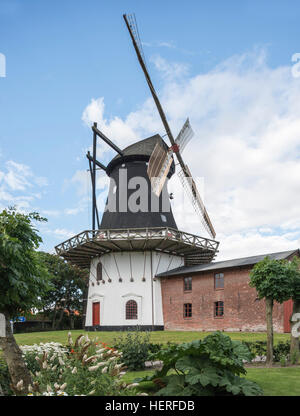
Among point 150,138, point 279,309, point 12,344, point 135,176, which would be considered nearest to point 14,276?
point 12,344

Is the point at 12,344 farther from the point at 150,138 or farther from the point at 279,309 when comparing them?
the point at 150,138

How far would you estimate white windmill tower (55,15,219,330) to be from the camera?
1042 inches

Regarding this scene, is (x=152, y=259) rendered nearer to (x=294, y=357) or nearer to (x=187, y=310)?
(x=187, y=310)

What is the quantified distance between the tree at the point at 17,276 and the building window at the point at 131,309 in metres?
20.3

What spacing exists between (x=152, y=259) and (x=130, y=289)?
8.90 ft

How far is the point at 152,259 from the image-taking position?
1073 inches

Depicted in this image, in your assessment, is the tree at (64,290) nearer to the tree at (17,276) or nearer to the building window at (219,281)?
the building window at (219,281)

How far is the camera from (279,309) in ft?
68.0

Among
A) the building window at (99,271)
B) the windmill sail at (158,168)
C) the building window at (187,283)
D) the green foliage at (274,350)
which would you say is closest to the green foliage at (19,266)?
the green foliage at (274,350)

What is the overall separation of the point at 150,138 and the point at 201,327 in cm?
1582

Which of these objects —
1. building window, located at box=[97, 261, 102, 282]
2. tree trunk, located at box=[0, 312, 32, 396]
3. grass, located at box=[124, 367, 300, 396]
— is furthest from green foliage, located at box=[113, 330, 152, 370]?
building window, located at box=[97, 261, 102, 282]

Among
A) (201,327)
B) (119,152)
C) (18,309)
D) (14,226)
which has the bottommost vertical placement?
(201,327)

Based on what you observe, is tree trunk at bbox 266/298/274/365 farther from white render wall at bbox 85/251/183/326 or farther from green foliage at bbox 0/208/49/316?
white render wall at bbox 85/251/183/326
